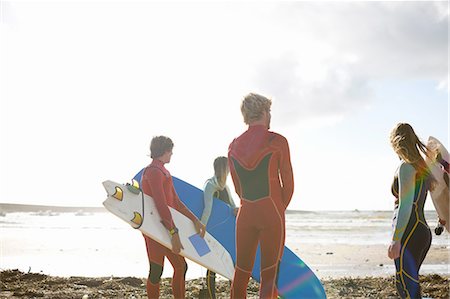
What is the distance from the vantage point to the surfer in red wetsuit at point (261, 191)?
3.57m

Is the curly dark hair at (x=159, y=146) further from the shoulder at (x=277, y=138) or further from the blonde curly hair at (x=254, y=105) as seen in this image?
the shoulder at (x=277, y=138)

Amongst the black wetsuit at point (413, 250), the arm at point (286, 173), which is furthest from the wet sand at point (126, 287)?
the arm at point (286, 173)

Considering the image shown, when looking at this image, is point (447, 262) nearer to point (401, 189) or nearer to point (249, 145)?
point (401, 189)

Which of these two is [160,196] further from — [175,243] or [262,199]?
[262,199]

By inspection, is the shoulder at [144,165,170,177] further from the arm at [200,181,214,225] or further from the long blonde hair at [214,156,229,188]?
the arm at [200,181,214,225]

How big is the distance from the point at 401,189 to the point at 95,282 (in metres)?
4.76

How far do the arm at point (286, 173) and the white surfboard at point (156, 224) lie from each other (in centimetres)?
143

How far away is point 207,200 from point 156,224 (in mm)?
1020

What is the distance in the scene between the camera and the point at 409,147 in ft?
12.9

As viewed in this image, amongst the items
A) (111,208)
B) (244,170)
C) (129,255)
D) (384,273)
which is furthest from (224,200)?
(129,255)

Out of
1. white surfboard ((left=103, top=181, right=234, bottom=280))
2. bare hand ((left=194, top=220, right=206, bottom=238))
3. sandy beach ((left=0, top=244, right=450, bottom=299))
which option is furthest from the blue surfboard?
sandy beach ((left=0, top=244, right=450, bottom=299))

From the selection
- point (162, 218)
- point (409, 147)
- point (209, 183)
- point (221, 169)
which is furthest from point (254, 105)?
point (209, 183)

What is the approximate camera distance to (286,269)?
5.48 metres

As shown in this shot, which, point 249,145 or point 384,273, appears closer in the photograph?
point 249,145
